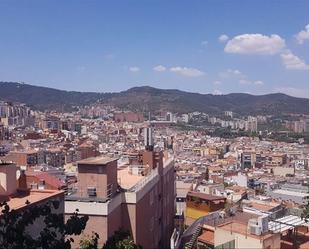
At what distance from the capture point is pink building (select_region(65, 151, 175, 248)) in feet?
41.4

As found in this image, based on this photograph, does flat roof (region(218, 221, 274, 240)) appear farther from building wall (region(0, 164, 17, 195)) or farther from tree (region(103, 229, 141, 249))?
building wall (region(0, 164, 17, 195))

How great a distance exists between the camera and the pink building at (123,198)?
41.4 ft

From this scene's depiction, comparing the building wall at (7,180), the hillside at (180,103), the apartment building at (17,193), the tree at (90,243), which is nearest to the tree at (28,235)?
the tree at (90,243)

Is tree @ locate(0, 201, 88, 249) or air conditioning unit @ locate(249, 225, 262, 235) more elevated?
tree @ locate(0, 201, 88, 249)

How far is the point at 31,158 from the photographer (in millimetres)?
45281

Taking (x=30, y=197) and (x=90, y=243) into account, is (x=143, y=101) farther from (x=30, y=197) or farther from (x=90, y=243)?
(x=90, y=243)

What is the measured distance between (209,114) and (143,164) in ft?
510

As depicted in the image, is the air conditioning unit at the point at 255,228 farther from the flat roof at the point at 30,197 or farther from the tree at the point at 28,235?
the tree at the point at 28,235

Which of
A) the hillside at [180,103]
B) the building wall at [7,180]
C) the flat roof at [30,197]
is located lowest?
the flat roof at [30,197]

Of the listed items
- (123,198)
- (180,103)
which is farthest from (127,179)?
(180,103)

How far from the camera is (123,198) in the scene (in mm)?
14078

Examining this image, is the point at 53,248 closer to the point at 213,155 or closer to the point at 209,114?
the point at 213,155

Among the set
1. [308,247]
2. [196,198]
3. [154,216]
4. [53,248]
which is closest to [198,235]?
[154,216]

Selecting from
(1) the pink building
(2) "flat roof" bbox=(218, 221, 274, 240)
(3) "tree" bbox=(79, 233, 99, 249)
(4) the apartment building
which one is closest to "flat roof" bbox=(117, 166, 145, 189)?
(1) the pink building
